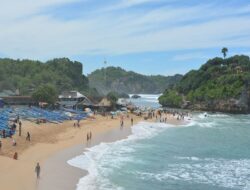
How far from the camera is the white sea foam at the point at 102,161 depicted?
30.8 m

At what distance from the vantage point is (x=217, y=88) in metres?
142

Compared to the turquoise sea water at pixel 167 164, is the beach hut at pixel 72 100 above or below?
above

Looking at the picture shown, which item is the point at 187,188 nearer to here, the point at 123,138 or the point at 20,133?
the point at 20,133

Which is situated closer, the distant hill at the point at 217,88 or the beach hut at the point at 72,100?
the beach hut at the point at 72,100

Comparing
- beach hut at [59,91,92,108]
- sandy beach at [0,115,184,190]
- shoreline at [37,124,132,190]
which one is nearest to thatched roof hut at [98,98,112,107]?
beach hut at [59,91,92,108]

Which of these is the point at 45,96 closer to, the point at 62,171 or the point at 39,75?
the point at 39,75

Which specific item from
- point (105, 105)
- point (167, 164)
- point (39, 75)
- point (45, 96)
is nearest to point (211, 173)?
point (167, 164)

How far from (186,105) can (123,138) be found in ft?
307

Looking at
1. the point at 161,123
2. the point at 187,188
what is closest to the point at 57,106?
the point at 161,123

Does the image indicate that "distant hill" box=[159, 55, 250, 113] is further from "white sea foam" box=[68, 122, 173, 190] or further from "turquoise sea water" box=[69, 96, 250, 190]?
"white sea foam" box=[68, 122, 173, 190]

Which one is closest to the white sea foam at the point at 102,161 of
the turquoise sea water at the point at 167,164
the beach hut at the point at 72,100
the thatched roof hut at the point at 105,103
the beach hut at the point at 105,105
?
the turquoise sea water at the point at 167,164

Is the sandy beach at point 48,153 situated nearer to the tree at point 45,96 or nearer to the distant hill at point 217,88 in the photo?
the tree at point 45,96

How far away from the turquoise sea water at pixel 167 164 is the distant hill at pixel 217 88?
7219 centimetres

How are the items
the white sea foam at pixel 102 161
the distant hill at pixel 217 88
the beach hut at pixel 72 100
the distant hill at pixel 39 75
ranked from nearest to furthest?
→ the white sea foam at pixel 102 161
the beach hut at pixel 72 100
the distant hill at pixel 217 88
the distant hill at pixel 39 75
